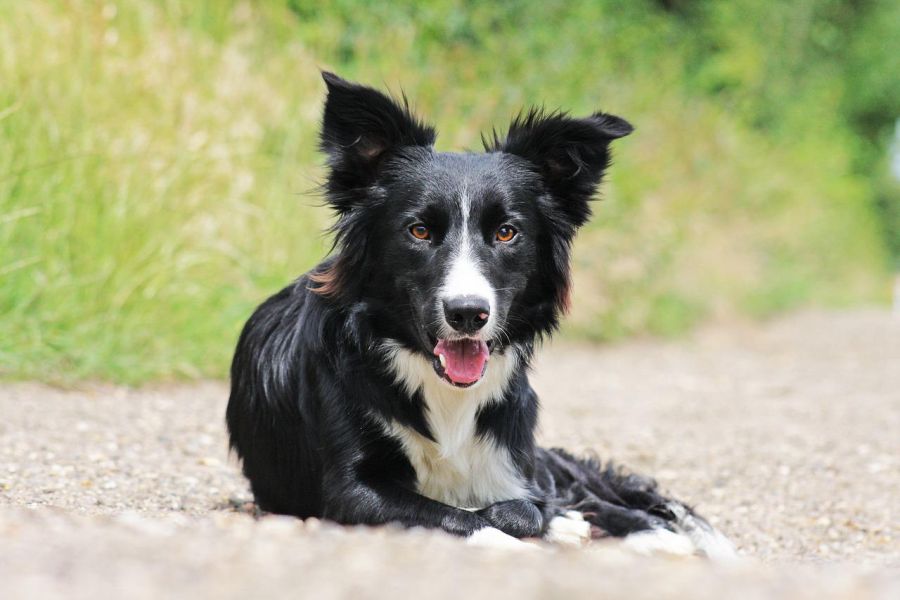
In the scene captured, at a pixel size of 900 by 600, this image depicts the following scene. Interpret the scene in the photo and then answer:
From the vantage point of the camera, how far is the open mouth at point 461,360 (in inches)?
163

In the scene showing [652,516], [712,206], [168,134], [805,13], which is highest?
[805,13]

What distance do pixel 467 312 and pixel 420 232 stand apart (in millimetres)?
450

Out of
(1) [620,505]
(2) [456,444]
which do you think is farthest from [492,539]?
(1) [620,505]

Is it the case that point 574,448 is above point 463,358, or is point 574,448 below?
below

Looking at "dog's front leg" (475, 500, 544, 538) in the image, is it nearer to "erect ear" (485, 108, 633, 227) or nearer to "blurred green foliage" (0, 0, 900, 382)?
"erect ear" (485, 108, 633, 227)

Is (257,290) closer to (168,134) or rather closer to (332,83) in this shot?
(168,134)

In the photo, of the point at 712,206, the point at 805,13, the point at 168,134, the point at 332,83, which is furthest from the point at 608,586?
the point at 805,13

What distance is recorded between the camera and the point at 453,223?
13.8 ft

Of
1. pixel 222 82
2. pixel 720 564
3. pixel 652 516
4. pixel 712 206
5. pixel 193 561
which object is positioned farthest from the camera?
pixel 712 206

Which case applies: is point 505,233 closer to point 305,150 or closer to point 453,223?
point 453,223

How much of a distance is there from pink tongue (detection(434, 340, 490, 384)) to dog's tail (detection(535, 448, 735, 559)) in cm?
70

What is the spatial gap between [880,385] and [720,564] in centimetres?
809

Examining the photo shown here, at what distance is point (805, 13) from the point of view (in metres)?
23.5

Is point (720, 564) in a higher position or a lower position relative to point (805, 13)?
lower
